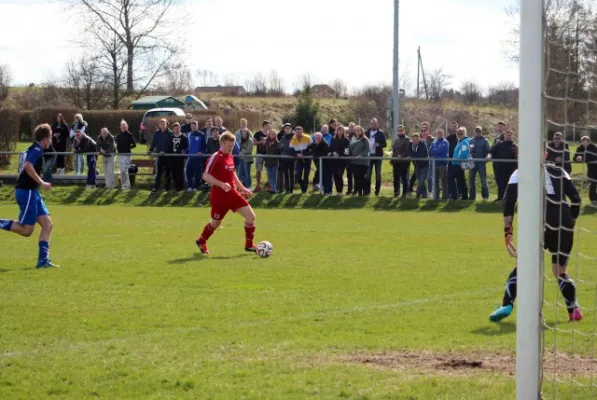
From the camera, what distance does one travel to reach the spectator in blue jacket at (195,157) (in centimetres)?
2711

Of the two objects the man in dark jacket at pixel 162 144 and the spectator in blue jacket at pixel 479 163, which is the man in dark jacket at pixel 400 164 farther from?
the man in dark jacket at pixel 162 144

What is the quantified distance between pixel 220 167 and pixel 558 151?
8.25 meters

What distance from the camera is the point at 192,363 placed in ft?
24.7

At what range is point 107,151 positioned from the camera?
28.1 m

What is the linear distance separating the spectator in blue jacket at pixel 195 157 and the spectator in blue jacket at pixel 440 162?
21.2ft

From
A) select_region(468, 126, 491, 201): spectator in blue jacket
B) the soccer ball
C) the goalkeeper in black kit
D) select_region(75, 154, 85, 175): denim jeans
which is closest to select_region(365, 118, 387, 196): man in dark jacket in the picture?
select_region(468, 126, 491, 201): spectator in blue jacket

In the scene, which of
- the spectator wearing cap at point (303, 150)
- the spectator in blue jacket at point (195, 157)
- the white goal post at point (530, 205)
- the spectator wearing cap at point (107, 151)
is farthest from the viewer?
the spectator wearing cap at point (107, 151)

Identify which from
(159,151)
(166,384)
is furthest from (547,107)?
(159,151)

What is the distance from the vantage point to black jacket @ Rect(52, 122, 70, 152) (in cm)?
3008

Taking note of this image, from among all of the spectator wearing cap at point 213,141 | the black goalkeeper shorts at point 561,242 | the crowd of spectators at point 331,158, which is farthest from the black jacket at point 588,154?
the spectator wearing cap at point 213,141

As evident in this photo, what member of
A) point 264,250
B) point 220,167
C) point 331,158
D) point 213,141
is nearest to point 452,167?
point 331,158

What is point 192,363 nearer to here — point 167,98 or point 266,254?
point 266,254

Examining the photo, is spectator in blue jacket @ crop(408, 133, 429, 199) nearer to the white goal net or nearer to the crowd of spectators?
the crowd of spectators

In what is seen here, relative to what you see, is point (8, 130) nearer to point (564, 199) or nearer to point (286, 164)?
point (286, 164)
